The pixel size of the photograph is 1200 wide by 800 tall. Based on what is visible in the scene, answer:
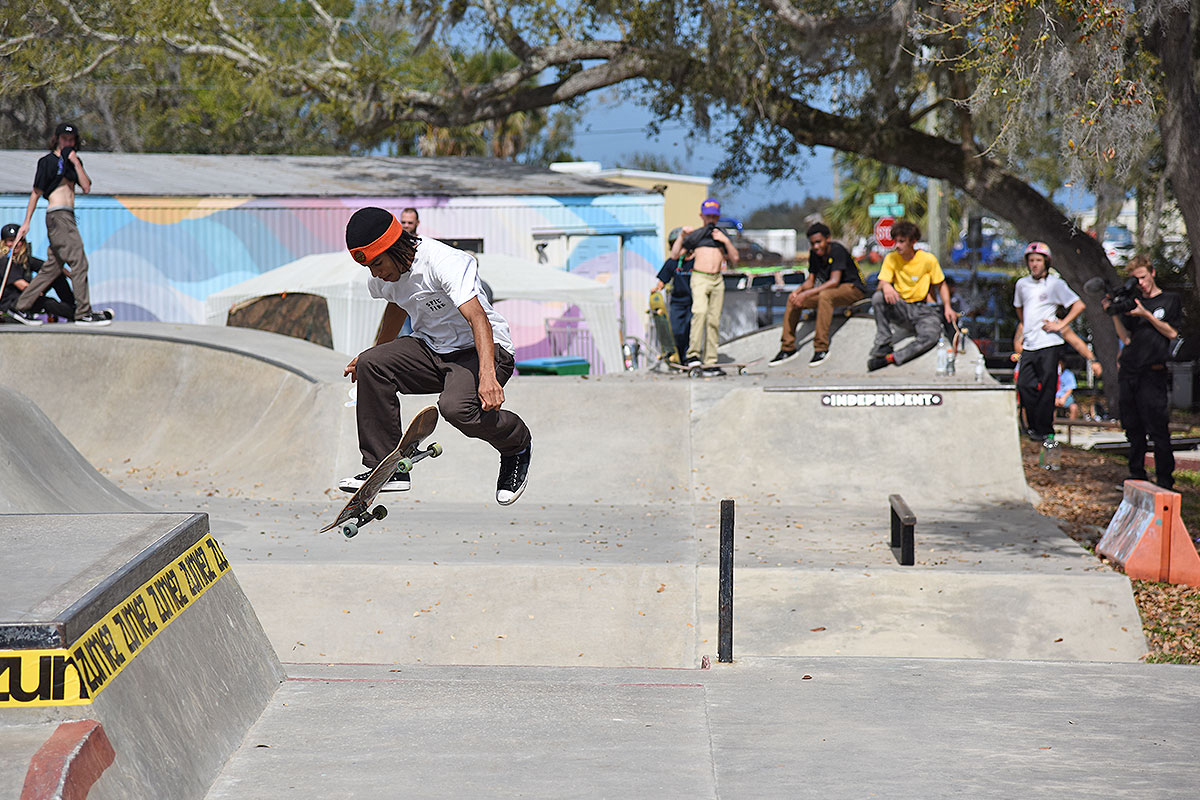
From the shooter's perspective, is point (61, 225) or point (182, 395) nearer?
point (61, 225)

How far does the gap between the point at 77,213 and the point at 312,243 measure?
3.89 m

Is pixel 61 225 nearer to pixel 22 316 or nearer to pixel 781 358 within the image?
pixel 22 316

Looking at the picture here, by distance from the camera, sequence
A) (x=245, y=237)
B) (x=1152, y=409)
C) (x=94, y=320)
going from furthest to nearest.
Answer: (x=245, y=237)
(x=94, y=320)
(x=1152, y=409)

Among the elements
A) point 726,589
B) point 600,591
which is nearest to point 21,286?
point 600,591

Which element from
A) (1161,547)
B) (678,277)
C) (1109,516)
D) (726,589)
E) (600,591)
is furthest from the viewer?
(678,277)

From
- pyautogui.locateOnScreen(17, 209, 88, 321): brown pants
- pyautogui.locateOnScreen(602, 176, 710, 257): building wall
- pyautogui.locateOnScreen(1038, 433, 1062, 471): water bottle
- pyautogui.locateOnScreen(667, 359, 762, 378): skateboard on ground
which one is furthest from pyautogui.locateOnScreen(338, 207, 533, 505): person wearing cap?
pyautogui.locateOnScreen(602, 176, 710, 257): building wall

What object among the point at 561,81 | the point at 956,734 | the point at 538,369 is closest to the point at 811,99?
the point at 561,81

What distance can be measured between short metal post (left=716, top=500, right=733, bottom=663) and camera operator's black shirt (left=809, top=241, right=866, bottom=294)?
8138mm

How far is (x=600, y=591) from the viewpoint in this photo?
7.99 m

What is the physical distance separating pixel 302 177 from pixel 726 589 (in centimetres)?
1797

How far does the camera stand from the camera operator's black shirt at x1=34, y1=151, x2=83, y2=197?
1211 cm

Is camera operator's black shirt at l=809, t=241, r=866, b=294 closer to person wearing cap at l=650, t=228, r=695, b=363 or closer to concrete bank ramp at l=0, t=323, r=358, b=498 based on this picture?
person wearing cap at l=650, t=228, r=695, b=363

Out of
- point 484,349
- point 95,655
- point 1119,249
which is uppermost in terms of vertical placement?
point 484,349

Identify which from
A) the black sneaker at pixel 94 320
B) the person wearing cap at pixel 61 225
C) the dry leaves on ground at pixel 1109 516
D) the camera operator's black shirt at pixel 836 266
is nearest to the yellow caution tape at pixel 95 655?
the dry leaves on ground at pixel 1109 516
